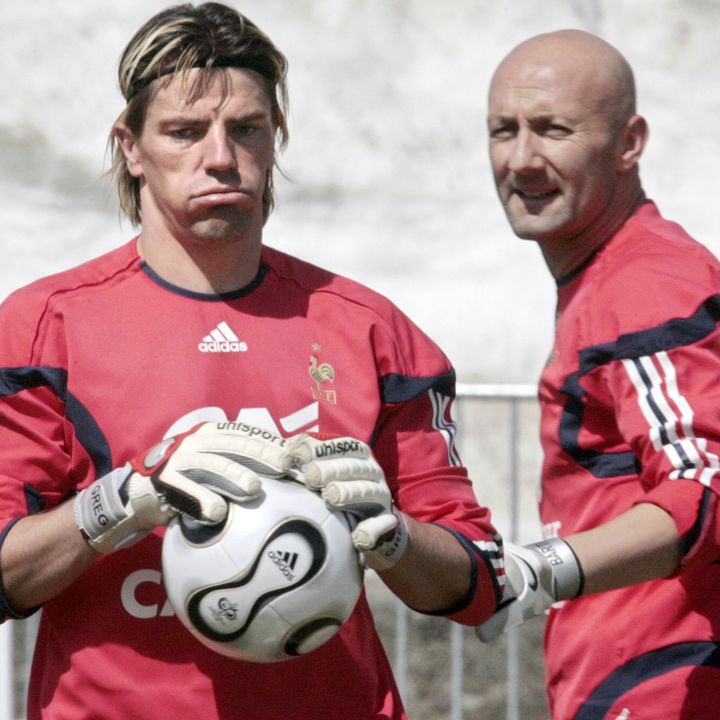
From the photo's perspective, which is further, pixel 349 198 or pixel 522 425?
pixel 349 198

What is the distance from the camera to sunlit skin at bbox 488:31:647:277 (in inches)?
164

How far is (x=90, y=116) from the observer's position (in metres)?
10.7

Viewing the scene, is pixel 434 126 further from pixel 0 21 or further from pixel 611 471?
pixel 611 471

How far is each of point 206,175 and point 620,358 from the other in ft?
3.47

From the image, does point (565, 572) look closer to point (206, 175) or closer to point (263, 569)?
point (263, 569)

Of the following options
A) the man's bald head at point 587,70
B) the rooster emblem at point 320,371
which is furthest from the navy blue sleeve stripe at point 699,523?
the man's bald head at point 587,70

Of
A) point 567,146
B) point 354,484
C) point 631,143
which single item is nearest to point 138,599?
point 354,484

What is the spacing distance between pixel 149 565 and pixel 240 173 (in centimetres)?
86

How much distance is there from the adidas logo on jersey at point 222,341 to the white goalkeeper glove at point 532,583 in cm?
75

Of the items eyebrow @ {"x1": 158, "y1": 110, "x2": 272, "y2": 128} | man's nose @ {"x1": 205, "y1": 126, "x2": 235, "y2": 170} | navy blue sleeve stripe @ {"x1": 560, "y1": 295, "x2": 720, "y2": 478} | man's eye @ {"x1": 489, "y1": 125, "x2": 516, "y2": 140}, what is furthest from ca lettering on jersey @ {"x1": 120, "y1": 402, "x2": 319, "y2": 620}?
man's eye @ {"x1": 489, "y1": 125, "x2": 516, "y2": 140}

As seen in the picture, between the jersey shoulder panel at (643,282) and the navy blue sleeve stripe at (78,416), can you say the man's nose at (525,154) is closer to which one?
the jersey shoulder panel at (643,282)

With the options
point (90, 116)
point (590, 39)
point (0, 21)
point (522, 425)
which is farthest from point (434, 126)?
point (590, 39)

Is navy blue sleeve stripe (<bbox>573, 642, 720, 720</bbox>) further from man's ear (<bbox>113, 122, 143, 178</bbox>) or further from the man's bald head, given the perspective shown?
man's ear (<bbox>113, 122, 143, 178</bbox>)

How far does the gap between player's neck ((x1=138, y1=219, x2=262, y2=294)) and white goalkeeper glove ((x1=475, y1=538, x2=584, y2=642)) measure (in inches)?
34.5
